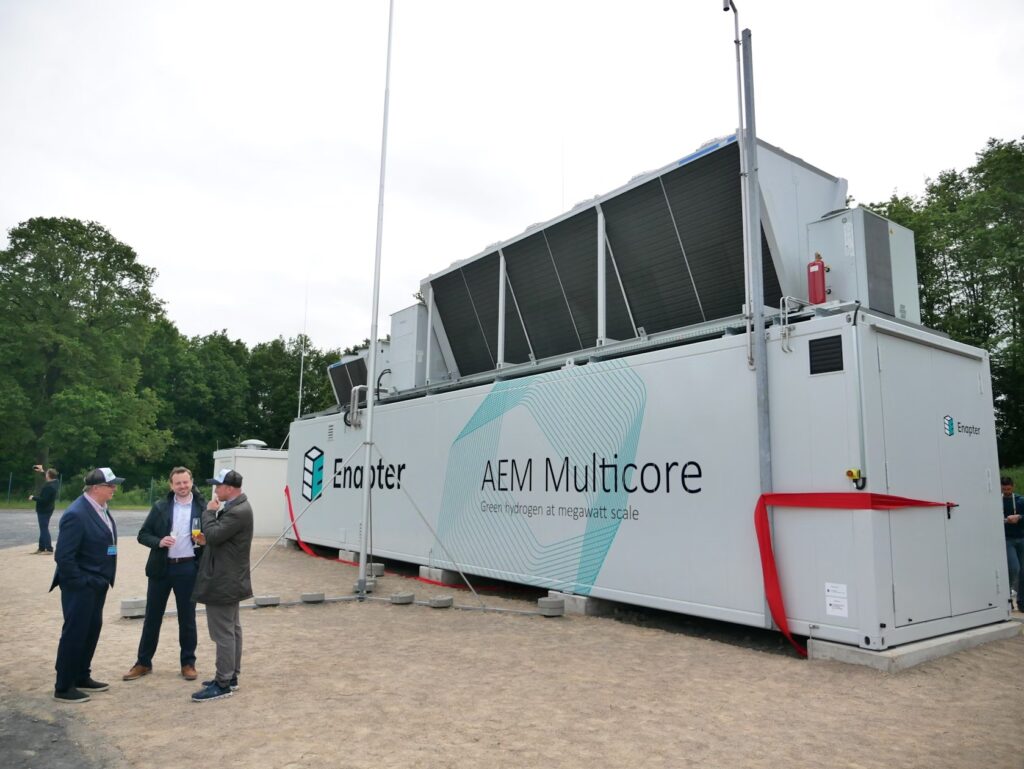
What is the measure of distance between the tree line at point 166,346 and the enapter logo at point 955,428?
19302mm

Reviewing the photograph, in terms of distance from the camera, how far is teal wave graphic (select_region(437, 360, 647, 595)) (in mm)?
8938

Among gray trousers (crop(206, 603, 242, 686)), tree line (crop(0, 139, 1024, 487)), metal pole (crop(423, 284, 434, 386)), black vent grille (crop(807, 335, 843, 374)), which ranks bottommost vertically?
gray trousers (crop(206, 603, 242, 686))

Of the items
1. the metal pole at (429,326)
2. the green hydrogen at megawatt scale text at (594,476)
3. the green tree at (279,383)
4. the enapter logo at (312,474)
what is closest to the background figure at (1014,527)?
the green hydrogen at megawatt scale text at (594,476)

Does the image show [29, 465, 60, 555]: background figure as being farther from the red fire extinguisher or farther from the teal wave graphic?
the red fire extinguisher

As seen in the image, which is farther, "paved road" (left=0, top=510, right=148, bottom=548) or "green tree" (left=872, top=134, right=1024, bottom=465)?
"green tree" (left=872, top=134, right=1024, bottom=465)

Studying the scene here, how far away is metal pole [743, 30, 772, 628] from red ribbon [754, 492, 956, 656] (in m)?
0.17

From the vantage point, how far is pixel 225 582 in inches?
219

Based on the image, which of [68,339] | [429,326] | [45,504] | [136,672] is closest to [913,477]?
[136,672]

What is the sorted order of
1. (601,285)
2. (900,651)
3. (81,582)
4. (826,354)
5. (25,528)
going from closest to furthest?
1. (81,582)
2. (900,651)
3. (826,354)
4. (601,285)
5. (25,528)

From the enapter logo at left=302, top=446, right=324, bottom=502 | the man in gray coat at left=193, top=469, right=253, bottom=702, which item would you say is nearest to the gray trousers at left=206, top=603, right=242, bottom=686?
the man in gray coat at left=193, top=469, right=253, bottom=702

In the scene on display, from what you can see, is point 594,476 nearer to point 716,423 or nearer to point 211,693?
point 716,423

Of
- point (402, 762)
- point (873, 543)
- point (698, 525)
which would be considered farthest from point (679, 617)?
point (402, 762)

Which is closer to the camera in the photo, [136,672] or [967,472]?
[136,672]

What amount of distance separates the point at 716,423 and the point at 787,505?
1.20 meters
